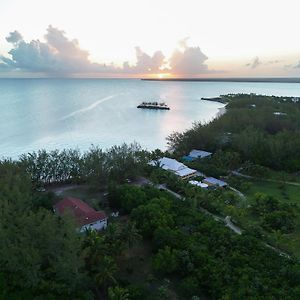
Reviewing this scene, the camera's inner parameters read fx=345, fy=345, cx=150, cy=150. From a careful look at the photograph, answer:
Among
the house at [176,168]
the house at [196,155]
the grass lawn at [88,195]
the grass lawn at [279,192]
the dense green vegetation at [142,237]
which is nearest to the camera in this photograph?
the dense green vegetation at [142,237]

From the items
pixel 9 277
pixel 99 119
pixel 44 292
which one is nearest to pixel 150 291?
pixel 44 292

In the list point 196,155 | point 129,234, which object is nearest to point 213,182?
point 196,155

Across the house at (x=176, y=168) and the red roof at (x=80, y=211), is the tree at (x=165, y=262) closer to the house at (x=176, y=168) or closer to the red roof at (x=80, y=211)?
the red roof at (x=80, y=211)

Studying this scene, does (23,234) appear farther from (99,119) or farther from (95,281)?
(99,119)

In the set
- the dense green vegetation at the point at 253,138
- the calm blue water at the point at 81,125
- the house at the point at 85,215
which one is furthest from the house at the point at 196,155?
the house at the point at 85,215

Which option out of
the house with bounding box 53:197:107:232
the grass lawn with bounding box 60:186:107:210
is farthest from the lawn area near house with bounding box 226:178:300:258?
the grass lawn with bounding box 60:186:107:210
